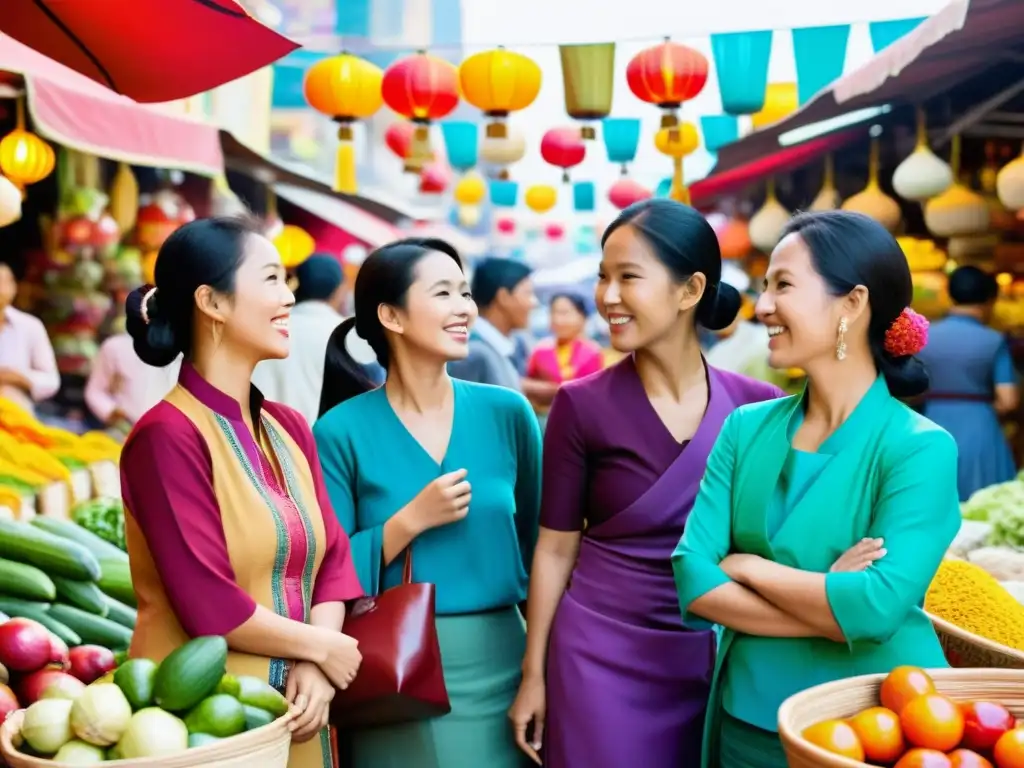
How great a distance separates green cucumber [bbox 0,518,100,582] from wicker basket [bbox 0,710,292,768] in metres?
2.10

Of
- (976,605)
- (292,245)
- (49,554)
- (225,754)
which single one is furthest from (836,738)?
(292,245)

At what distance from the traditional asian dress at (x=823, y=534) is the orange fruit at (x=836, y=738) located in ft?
0.90

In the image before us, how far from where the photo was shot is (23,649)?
296 cm

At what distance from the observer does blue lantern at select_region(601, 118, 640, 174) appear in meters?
12.3

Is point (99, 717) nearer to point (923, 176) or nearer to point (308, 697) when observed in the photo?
point (308, 697)

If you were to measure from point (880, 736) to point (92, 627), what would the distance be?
310cm

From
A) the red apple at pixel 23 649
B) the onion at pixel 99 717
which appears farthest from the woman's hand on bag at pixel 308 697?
the red apple at pixel 23 649

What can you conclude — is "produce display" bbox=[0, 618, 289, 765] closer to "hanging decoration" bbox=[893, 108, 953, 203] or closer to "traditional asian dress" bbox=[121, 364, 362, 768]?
"traditional asian dress" bbox=[121, 364, 362, 768]

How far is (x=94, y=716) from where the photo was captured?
2145 millimetres

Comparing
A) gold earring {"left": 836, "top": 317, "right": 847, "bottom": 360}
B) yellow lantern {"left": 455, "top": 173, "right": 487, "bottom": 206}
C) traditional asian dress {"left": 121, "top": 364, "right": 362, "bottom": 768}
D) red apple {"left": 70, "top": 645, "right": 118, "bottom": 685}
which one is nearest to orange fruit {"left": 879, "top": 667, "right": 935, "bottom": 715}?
gold earring {"left": 836, "top": 317, "right": 847, "bottom": 360}

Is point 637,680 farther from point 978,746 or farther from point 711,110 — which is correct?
point 711,110

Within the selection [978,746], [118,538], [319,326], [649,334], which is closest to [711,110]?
[319,326]

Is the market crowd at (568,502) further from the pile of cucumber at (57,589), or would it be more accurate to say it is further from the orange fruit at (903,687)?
the pile of cucumber at (57,589)

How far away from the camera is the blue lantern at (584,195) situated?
19266 mm
